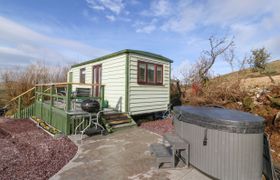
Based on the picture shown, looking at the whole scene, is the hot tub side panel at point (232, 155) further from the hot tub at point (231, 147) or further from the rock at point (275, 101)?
the rock at point (275, 101)

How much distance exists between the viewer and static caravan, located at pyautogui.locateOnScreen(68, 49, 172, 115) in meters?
7.03

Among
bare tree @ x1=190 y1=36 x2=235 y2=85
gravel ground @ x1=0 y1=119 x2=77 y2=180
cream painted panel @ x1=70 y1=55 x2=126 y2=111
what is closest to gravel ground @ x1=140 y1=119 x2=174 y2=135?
cream painted panel @ x1=70 y1=55 x2=126 y2=111

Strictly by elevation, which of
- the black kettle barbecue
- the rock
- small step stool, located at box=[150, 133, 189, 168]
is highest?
the rock

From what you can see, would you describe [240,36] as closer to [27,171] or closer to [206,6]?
[206,6]

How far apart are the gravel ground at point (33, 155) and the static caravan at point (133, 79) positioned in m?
2.61

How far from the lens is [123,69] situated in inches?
277

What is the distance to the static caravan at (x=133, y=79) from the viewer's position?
7027 mm

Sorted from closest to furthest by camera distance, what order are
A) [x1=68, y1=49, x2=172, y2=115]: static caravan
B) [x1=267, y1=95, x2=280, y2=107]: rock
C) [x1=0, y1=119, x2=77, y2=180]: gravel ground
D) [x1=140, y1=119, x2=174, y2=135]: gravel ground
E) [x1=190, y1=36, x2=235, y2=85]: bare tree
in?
1. [x1=0, y1=119, x2=77, y2=180]: gravel ground
2. [x1=267, y1=95, x2=280, y2=107]: rock
3. [x1=140, y1=119, x2=174, y2=135]: gravel ground
4. [x1=68, y1=49, x2=172, y2=115]: static caravan
5. [x1=190, y1=36, x2=235, y2=85]: bare tree

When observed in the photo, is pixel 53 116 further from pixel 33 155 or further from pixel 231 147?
pixel 231 147

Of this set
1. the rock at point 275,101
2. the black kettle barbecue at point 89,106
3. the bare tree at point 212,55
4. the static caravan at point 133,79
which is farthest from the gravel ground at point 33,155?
the bare tree at point 212,55

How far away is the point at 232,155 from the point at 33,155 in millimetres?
4224

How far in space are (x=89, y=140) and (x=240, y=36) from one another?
12.4 m

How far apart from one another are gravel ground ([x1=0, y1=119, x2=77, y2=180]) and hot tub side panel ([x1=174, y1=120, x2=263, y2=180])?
112 inches

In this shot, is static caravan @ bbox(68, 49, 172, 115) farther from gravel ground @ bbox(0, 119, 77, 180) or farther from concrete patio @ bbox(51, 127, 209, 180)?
gravel ground @ bbox(0, 119, 77, 180)
